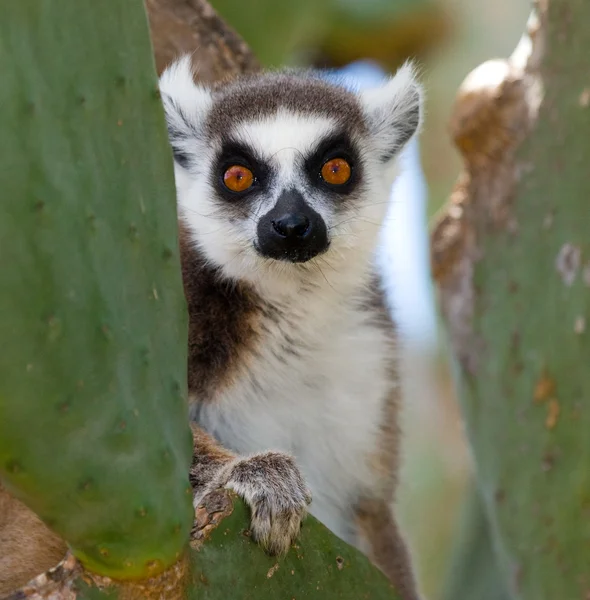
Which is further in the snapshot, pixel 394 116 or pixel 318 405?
pixel 394 116

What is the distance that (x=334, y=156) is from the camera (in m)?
3.01

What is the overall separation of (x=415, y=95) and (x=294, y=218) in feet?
3.16

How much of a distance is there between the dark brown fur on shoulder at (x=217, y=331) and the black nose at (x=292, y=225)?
0.24 m

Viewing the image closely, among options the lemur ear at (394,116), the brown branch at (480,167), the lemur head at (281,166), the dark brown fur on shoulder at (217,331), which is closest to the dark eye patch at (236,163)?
the lemur head at (281,166)

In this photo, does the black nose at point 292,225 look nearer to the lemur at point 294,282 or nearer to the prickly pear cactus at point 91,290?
the lemur at point 294,282

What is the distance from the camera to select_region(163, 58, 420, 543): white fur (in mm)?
2705

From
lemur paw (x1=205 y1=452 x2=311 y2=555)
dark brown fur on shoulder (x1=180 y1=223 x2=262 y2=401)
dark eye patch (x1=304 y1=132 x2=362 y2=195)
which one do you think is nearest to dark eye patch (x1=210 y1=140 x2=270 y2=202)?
dark eye patch (x1=304 y1=132 x2=362 y2=195)

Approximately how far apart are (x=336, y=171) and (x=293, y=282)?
0.42m

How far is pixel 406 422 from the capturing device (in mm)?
3383

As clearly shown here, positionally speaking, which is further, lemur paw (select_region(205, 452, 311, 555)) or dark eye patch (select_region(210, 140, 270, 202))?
dark eye patch (select_region(210, 140, 270, 202))

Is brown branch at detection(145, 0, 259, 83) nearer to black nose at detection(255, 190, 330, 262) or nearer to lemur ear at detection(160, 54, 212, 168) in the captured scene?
lemur ear at detection(160, 54, 212, 168)

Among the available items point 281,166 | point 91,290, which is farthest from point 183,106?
point 91,290

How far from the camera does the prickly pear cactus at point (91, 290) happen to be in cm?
130

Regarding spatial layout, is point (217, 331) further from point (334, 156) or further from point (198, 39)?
point (198, 39)
